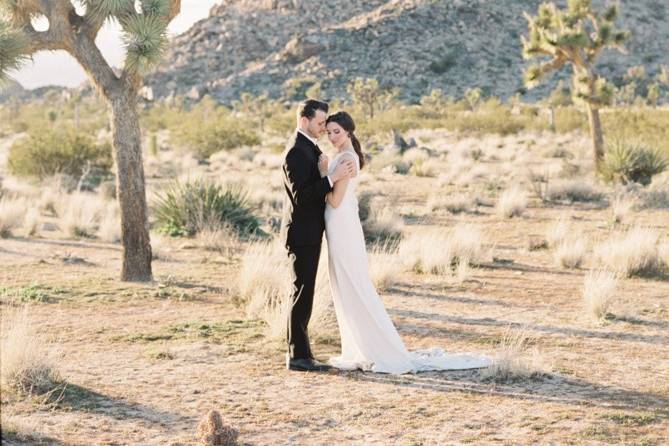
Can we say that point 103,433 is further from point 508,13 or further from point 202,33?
point 202,33

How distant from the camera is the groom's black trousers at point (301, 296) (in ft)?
21.9

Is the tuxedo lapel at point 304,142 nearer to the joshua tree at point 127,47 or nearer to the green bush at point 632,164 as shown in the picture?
the joshua tree at point 127,47

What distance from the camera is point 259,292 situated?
9.21 meters

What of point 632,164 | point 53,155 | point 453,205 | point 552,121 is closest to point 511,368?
point 453,205

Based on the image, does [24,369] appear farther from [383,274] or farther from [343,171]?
[383,274]

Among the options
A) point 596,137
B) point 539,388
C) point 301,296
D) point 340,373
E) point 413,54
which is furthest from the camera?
point 413,54

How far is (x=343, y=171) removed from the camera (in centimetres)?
651

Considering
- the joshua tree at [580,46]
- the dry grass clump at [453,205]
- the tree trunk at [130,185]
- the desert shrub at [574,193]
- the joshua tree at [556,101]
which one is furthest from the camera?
the joshua tree at [556,101]

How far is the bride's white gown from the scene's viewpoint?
677cm

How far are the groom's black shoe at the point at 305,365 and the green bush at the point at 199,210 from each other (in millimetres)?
7290

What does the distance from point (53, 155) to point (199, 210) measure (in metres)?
9.94

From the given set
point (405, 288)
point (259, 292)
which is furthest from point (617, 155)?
point (259, 292)

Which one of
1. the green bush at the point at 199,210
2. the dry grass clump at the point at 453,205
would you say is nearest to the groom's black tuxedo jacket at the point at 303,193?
the green bush at the point at 199,210

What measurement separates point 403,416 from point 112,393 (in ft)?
7.10
